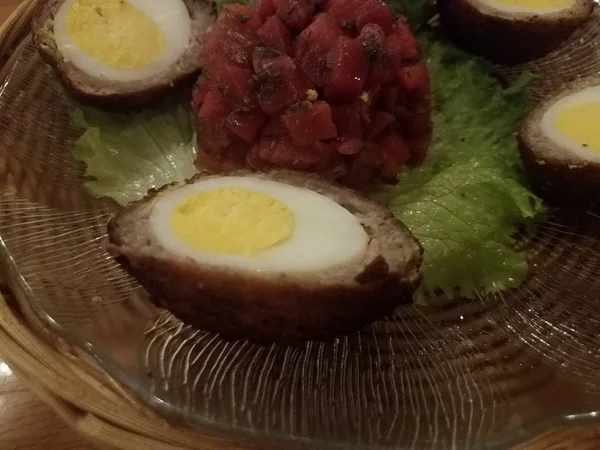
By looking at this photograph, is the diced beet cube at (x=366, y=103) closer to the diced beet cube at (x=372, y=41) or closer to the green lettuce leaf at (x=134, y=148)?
the diced beet cube at (x=372, y=41)

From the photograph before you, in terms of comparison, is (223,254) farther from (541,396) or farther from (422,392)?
(541,396)

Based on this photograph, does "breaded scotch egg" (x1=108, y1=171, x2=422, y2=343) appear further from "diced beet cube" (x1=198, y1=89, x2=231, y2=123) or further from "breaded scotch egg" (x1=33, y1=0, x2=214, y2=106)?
"breaded scotch egg" (x1=33, y1=0, x2=214, y2=106)

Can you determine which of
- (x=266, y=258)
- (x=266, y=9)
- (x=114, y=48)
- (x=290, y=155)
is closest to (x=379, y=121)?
(x=290, y=155)

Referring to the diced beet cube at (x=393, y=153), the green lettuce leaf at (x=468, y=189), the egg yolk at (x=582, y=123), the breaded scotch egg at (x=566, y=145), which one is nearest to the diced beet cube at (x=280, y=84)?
the diced beet cube at (x=393, y=153)

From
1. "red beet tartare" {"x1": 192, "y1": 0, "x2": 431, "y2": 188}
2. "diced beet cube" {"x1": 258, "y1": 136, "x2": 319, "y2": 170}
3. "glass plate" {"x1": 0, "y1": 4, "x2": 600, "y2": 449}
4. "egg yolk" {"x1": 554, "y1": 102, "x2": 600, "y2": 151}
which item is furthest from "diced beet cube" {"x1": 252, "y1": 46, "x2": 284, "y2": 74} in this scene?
"egg yolk" {"x1": 554, "y1": 102, "x2": 600, "y2": 151}

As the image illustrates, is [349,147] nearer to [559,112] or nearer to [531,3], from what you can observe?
[559,112]

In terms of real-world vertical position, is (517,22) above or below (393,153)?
above
